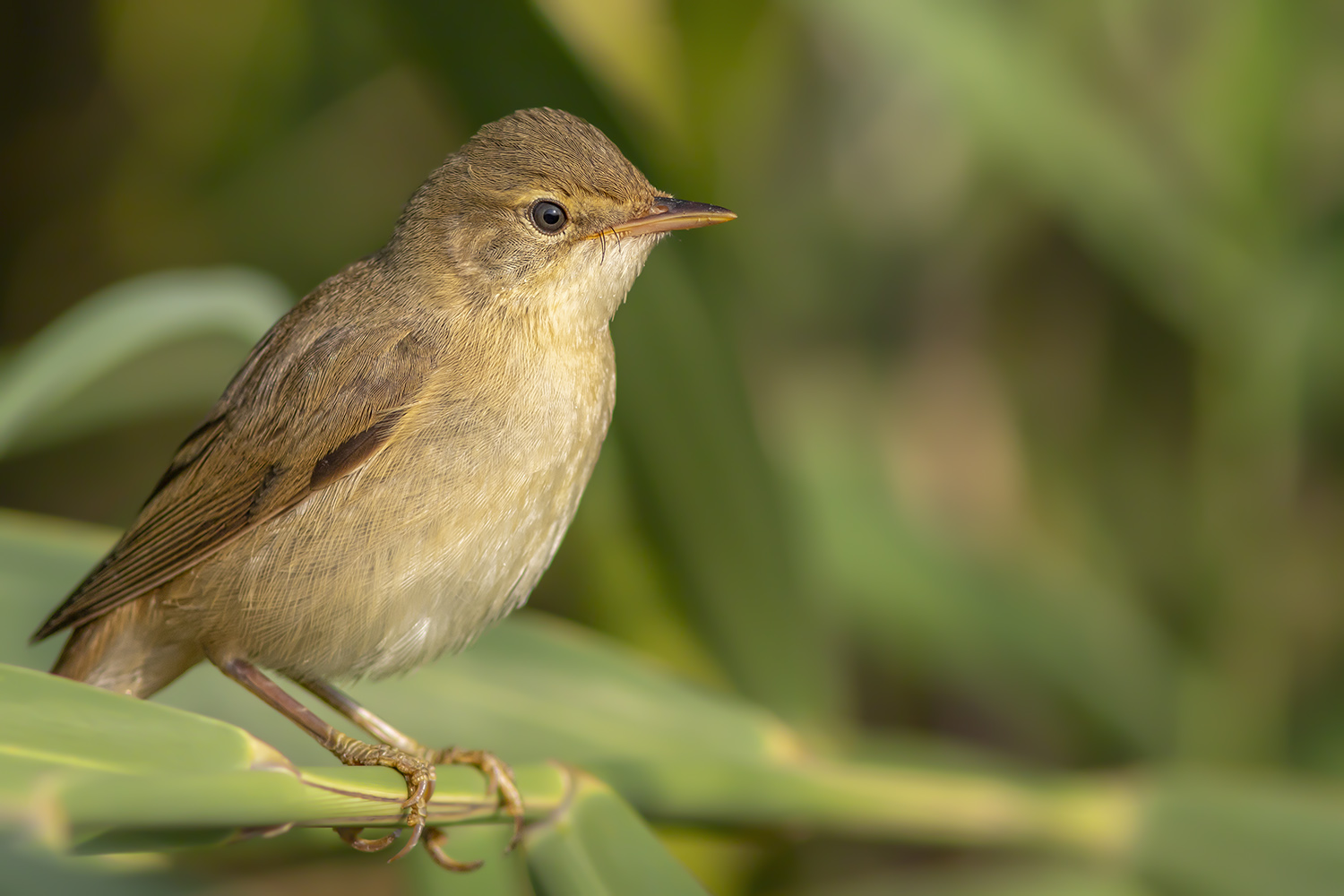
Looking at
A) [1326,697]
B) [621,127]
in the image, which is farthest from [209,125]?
[1326,697]

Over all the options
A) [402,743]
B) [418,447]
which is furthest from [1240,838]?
[418,447]

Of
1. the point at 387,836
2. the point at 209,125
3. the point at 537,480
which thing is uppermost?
the point at 209,125

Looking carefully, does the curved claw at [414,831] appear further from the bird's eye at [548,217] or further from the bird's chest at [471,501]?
the bird's eye at [548,217]

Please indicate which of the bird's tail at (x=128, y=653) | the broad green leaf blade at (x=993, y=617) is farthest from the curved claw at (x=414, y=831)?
the broad green leaf blade at (x=993, y=617)

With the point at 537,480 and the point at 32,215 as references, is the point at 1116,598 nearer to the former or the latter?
the point at 537,480

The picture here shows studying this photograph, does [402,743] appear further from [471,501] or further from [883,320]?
[883,320]

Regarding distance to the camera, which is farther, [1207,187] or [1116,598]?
[1116,598]
